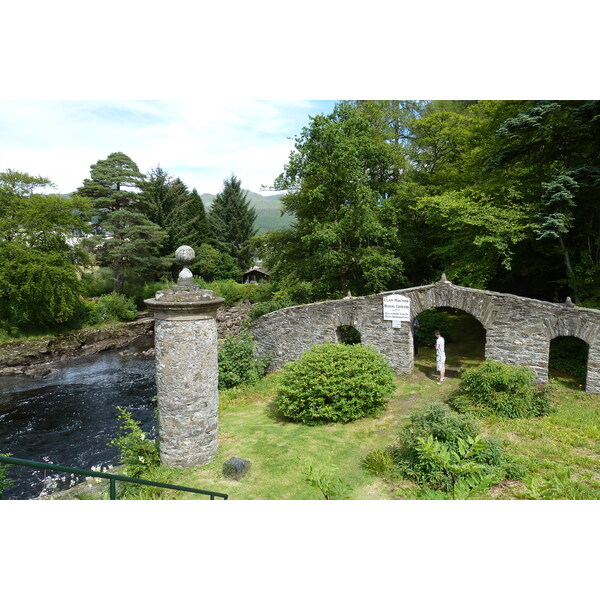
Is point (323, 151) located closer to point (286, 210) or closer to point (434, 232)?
point (286, 210)

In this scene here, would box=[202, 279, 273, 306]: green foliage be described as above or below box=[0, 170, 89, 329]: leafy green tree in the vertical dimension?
below

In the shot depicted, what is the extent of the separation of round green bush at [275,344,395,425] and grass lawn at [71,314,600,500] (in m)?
0.28

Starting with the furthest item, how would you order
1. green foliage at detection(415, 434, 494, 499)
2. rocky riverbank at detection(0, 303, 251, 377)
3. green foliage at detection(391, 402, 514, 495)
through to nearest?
rocky riverbank at detection(0, 303, 251, 377) → green foliage at detection(391, 402, 514, 495) → green foliage at detection(415, 434, 494, 499)

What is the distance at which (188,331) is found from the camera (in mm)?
6758

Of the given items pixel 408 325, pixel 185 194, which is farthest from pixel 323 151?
pixel 185 194

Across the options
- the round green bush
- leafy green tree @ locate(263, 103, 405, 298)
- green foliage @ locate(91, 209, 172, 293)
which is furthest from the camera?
green foliage @ locate(91, 209, 172, 293)

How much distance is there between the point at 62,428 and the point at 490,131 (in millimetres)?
18145

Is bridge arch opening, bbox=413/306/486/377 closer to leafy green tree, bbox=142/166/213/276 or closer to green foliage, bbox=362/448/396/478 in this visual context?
green foliage, bbox=362/448/396/478

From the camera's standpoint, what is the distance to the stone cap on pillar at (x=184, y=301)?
21.7ft

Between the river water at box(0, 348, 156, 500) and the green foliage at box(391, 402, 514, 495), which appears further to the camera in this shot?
the river water at box(0, 348, 156, 500)

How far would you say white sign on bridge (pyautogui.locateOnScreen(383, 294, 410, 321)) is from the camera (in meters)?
11.5

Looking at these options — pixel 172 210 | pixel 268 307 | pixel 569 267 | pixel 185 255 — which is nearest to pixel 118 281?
pixel 172 210

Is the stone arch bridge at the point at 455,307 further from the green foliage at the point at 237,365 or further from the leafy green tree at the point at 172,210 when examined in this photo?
the leafy green tree at the point at 172,210

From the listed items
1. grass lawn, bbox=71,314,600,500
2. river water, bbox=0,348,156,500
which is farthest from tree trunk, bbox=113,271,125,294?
grass lawn, bbox=71,314,600,500
